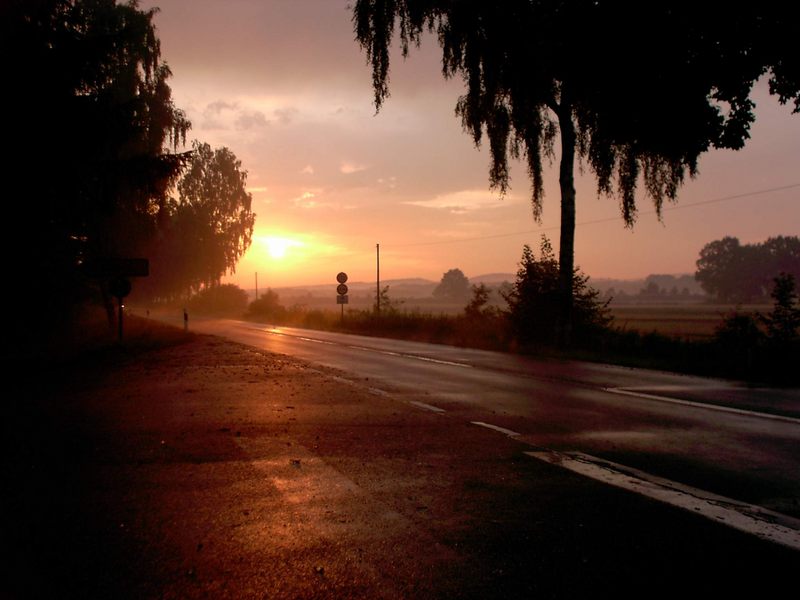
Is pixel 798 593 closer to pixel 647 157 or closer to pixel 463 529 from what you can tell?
pixel 463 529

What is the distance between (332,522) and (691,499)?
2608 millimetres

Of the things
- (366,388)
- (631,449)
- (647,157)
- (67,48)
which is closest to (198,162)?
(67,48)

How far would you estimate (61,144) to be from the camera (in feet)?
56.7

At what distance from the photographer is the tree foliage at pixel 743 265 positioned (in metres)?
127

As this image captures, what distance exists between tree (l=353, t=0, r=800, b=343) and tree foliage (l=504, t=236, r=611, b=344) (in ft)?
3.88

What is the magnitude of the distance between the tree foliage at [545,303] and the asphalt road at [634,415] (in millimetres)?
5930

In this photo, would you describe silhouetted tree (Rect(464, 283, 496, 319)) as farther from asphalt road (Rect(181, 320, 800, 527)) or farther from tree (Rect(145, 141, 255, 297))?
tree (Rect(145, 141, 255, 297))

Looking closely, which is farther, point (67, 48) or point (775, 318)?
Result: point (67, 48)

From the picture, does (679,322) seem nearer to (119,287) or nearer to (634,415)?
(119,287)

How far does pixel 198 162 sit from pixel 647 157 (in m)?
53.3

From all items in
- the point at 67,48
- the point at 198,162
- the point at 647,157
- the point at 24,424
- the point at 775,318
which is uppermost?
the point at 198,162

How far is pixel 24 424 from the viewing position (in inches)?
324

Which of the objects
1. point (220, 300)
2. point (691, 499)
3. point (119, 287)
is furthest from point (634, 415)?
point (220, 300)

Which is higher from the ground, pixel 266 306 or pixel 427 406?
pixel 266 306
